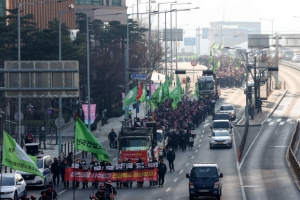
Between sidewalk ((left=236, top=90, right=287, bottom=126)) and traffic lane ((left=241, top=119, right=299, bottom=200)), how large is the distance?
17.4 feet

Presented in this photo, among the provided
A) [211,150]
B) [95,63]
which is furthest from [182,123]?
[95,63]

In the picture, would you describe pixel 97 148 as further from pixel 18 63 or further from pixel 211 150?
pixel 211 150

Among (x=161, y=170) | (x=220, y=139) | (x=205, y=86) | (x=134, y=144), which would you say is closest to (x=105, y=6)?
(x=205, y=86)

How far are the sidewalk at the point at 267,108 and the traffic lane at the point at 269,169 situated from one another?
5300 mm

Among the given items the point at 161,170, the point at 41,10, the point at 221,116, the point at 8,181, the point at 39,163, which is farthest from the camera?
the point at 41,10

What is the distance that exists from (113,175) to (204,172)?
5.60 m

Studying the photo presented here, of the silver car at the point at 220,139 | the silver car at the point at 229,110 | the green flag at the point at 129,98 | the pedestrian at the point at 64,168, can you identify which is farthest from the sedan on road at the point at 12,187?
the silver car at the point at 229,110

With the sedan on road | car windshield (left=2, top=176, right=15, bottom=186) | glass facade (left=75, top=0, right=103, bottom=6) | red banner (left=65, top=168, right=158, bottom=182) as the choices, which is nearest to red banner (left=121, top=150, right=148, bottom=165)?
red banner (left=65, top=168, right=158, bottom=182)

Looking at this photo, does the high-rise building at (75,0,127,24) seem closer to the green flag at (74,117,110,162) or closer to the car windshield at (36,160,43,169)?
the car windshield at (36,160,43,169)

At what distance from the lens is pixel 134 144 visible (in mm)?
45969

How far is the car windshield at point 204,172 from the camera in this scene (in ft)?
120

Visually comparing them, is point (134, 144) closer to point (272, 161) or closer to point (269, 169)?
point (269, 169)

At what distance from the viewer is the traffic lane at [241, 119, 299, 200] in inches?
1518

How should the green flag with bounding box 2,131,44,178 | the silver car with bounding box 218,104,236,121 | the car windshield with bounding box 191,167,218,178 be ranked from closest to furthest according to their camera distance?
the green flag with bounding box 2,131,44,178, the car windshield with bounding box 191,167,218,178, the silver car with bounding box 218,104,236,121
